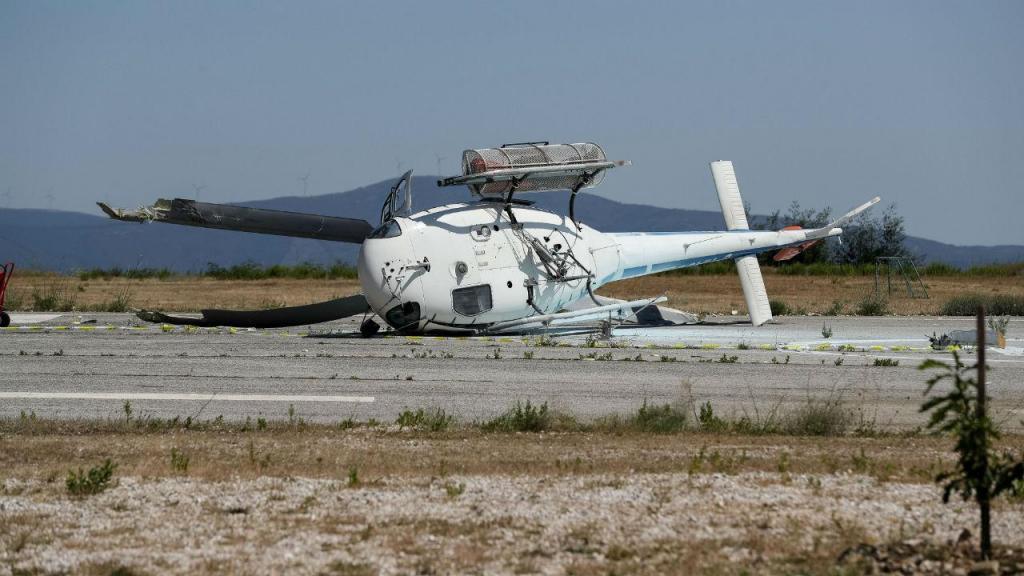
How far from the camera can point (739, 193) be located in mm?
30125

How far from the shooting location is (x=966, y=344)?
24.4 metres

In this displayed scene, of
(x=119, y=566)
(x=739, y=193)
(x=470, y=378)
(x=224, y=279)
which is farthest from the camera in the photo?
(x=224, y=279)

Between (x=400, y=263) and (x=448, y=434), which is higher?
(x=400, y=263)

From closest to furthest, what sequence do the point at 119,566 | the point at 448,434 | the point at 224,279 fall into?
the point at 119,566 < the point at 448,434 < the point at 224,279

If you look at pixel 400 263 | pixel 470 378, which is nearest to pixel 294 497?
pixel 470 378

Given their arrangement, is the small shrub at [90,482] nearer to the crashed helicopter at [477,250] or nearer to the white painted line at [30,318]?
the crashed helicopter at [477,250]

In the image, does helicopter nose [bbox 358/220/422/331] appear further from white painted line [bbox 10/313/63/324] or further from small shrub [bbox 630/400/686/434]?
white painted line [bbox 10/313/63/324]

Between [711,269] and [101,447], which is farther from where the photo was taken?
[711,269]

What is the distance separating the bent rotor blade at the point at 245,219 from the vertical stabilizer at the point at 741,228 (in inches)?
351

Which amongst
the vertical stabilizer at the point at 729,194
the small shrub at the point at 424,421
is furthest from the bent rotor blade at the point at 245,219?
the small shrub at the point at 424,421

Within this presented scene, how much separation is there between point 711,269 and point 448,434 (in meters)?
48.7

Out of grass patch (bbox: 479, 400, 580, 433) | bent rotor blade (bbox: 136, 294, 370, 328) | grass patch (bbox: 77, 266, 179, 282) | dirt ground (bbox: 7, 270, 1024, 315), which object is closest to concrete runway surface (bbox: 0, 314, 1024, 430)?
bent rotor blade (bbox: 136, 294, 370, 328)

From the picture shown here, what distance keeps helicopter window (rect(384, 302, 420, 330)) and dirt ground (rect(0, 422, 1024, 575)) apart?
11.2 meters

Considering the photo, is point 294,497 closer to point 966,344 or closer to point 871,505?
point 871,505
